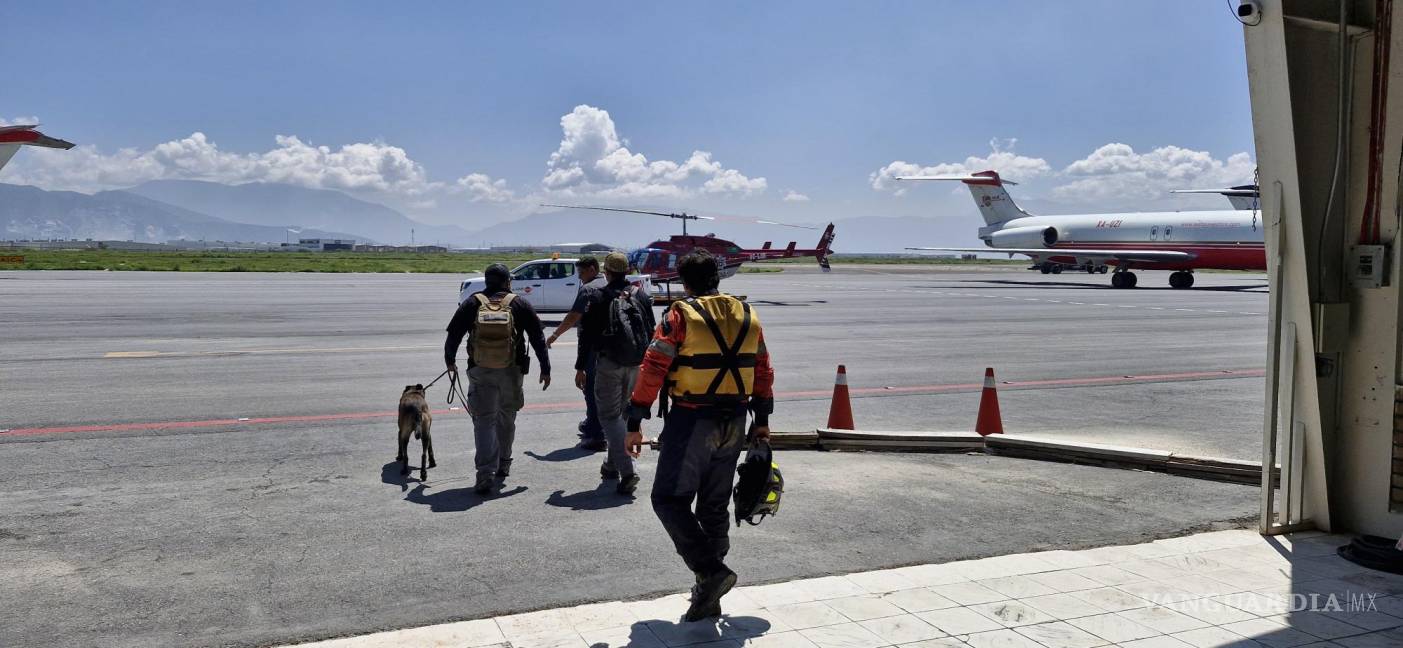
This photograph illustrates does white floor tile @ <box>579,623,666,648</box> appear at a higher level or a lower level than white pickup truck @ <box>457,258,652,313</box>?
lower

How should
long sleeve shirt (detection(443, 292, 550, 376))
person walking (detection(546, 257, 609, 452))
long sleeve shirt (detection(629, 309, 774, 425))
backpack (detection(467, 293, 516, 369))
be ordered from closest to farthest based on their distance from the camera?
1. long sleeve shirt (detection(629, 309, 774, 425))
2. backpack (detection(467, 293, 516, 369))
3. long sleeve shirt (detection(443, 292, 550, 376))
4. person walking (detection(546, 257, 609, 452))

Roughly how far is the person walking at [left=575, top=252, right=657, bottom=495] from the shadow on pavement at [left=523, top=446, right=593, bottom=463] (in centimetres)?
78

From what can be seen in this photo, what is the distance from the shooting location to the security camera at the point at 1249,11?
19.5 ft

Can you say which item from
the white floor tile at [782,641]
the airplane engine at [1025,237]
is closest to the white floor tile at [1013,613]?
the white floor tile at [782,641]

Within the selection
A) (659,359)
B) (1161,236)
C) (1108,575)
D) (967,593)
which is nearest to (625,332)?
(659,359)

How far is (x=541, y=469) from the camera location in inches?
324

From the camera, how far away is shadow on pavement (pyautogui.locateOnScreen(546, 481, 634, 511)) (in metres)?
7.06

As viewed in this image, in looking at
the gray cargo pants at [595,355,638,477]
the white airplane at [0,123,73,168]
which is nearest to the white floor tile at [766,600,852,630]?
the gray cargo pants at [595,355,638,477]

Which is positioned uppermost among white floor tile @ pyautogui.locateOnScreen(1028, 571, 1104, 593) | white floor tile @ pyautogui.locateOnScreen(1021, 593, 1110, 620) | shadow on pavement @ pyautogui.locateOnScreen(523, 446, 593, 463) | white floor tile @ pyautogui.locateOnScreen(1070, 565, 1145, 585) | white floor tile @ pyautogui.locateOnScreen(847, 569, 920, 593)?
shadow on pavement @ pyautogui.locateOnScreen(523, 446, 593, 463)

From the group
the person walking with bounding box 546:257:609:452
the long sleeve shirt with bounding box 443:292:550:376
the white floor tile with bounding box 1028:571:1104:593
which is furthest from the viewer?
the person walking with bounding box 546:257:609:452

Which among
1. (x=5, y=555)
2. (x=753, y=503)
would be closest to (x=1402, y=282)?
(x=753, y=503)

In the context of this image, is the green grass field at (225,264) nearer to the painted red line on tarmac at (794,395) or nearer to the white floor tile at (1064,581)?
the painted red line on tarmac at (794,395)

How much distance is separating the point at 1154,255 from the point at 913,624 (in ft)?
154

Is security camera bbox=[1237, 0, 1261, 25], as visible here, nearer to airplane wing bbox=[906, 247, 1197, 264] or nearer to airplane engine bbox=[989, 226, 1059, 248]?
airplane wing bbox=[906, 247, 1197, 264]
